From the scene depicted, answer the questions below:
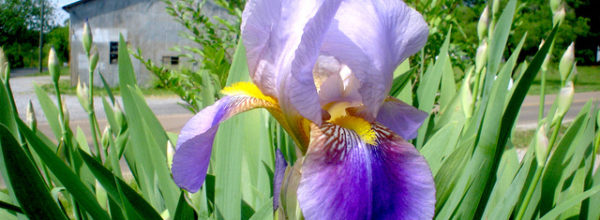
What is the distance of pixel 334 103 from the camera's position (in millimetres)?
586

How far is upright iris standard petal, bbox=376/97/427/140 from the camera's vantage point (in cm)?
65

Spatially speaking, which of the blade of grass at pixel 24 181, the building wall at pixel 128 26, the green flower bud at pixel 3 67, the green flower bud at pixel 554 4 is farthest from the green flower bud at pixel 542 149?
the building wall at pixel 128 26

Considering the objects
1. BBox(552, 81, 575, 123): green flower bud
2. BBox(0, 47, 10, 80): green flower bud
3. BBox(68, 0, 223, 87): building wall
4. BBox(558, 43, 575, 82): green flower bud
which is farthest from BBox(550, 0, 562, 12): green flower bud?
BBox(68, 0, 223, 87): building wall

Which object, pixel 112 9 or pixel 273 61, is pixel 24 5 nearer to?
pixel 273 61

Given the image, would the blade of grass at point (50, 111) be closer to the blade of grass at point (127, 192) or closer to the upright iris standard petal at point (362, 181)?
the blade of grass at point (127, 192)

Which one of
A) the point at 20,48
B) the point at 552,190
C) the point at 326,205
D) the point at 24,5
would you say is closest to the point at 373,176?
the point at 326,205

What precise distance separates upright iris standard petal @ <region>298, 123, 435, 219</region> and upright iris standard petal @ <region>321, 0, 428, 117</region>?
3.2 inches

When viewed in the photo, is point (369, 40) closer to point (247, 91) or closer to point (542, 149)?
point (247, 91)

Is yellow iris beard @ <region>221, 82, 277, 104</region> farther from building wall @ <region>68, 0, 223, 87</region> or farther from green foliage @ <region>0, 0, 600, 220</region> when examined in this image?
building wall @ <region>68, 0, 223, 87</region>

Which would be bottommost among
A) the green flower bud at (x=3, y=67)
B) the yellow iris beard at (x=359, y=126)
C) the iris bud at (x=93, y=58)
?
the yellow iris beard at (x=359, y=126)

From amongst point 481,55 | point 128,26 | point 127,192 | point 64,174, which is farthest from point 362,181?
point 128,26

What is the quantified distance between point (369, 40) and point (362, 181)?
19 centimetres

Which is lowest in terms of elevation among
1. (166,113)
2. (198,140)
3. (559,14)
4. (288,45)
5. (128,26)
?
(166,113)

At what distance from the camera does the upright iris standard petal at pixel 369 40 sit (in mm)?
535
